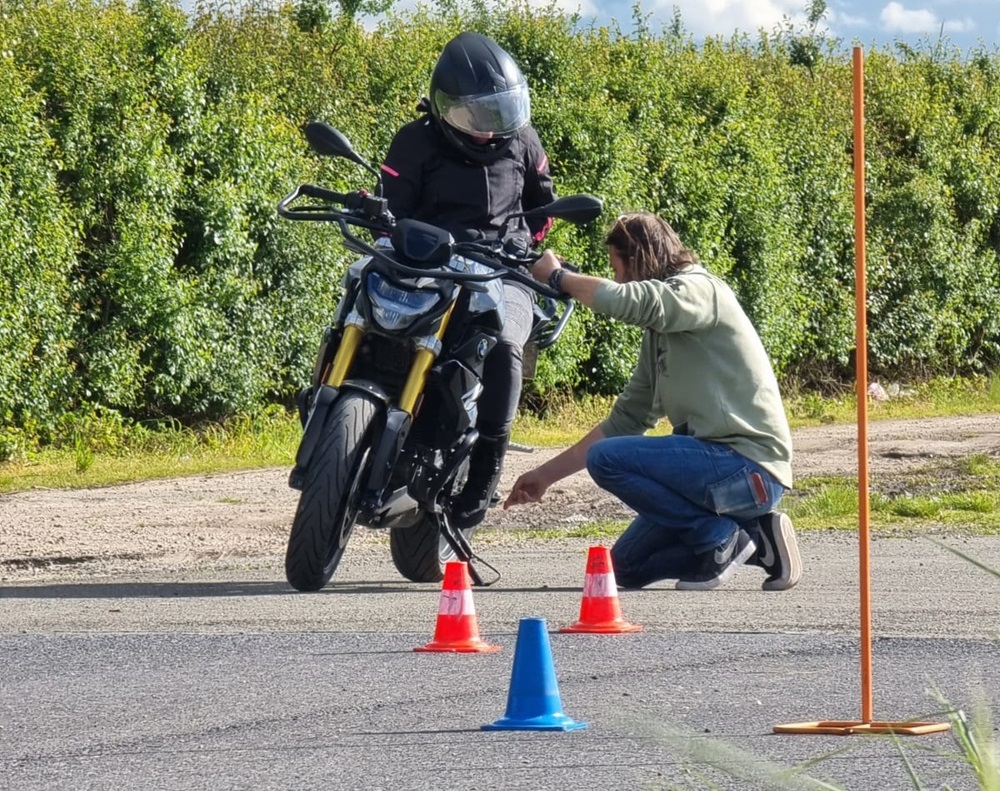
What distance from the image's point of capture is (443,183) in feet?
24.6

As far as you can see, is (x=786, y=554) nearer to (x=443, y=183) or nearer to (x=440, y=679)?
(x=443, y=183)

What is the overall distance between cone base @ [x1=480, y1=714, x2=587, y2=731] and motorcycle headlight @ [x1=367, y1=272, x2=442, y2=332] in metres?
2.46

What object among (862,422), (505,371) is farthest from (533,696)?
(505,371)

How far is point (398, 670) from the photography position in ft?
18.6

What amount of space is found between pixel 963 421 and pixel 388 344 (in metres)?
12.8

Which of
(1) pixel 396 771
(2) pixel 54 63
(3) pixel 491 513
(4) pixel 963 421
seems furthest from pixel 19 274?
(4) pixel 963 421

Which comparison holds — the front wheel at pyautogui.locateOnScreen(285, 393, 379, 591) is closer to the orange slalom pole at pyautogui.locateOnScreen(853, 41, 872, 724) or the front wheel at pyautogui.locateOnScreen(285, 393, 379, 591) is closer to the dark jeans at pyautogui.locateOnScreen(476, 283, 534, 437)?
the dark jeans at pyautogui.locateOnScreen(476, 283, 534, 437)

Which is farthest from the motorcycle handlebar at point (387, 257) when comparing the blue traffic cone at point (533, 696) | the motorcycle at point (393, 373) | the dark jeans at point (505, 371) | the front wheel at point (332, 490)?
the blue traffic cone at point (533, 696)

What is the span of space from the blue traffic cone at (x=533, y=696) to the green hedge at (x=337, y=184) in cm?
813

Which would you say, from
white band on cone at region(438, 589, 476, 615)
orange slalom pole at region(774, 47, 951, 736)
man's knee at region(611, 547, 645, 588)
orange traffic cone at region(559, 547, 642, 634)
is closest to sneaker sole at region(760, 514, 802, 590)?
man's knee at region(611, 547, 645, 588)

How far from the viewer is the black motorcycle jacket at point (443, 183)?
7504mm

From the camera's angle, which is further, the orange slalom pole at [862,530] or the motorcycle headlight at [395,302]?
the motorcycle headlight at [395,302]

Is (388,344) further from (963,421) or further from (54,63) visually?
(963,421)

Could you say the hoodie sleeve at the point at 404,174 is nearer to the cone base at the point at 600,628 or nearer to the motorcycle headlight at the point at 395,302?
the motorcycle headlight at the point at 395,302
